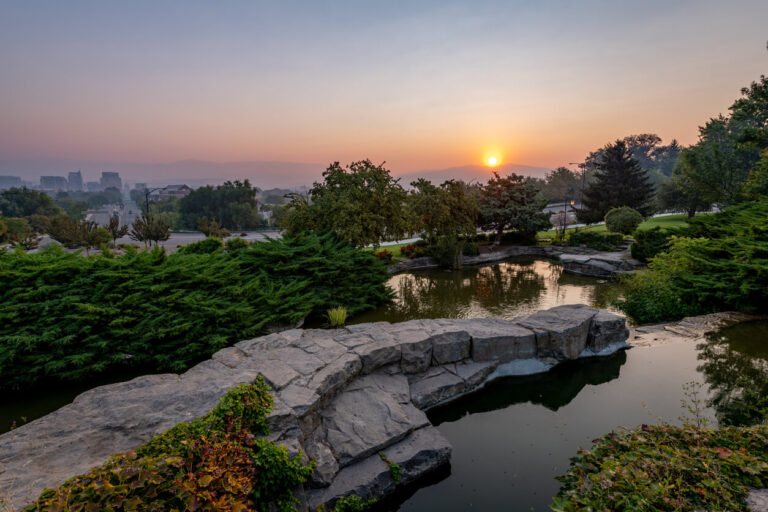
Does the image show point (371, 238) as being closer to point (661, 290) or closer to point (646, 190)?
point (661, 290)

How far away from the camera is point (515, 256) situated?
25.0 m

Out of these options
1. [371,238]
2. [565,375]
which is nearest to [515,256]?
[371,238]

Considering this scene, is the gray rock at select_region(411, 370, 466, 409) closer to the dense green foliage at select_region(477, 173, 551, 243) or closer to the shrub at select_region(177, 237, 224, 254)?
the shrub at select_region(177, 237, 224, 254)

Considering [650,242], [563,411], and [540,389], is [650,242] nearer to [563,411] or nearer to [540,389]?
[540,389]

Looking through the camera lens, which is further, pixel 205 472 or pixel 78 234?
pixel 78 234

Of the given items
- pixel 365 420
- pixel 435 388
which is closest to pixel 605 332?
pixel 435 388

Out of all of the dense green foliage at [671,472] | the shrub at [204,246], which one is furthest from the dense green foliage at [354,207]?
the dense green foliage at [671,472]

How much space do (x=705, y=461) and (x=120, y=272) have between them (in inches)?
418

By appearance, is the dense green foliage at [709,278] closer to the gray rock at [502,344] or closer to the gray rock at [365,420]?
the gray rock at [502,344]

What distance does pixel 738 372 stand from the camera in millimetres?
7613

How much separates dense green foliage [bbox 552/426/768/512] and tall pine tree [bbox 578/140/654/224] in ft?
117

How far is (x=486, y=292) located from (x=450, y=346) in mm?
8222

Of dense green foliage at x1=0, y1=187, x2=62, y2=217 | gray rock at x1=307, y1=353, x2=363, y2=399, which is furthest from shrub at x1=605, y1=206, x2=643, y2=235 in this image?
dense green foliage at x1=0, y1=187, x2=62, y2=217

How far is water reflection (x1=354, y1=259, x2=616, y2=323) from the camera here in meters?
12.9
